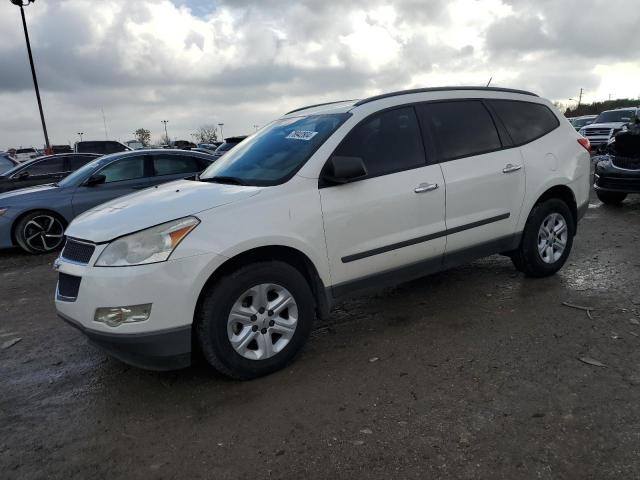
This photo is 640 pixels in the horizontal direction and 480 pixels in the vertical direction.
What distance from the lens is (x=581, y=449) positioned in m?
2.38

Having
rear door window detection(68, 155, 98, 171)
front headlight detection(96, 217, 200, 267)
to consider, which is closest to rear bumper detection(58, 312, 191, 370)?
front headlight detection(96, 217, 200, 267)

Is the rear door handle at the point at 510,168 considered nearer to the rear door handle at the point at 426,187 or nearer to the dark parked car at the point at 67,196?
the rear door handle at the point at 426,187

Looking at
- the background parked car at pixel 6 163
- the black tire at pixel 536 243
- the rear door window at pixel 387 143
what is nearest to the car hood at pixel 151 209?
the rear door window at pixel 387 143

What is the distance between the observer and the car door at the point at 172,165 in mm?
8266

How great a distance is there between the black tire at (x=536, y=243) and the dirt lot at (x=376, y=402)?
34 centimetres

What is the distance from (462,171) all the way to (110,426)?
3121 millimetres

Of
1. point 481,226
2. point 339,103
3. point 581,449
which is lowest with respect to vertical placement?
point 581,449

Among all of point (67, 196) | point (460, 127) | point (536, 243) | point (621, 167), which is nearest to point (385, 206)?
point (460, 127)

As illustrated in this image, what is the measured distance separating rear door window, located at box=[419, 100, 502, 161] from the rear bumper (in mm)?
2434

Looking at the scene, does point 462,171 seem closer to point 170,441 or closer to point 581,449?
point 581,449

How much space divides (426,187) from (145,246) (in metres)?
2.10

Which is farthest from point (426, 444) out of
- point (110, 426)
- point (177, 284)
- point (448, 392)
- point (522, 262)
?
point (522, 262)

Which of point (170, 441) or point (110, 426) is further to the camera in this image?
point (110, 426)

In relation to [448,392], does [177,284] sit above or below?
above
